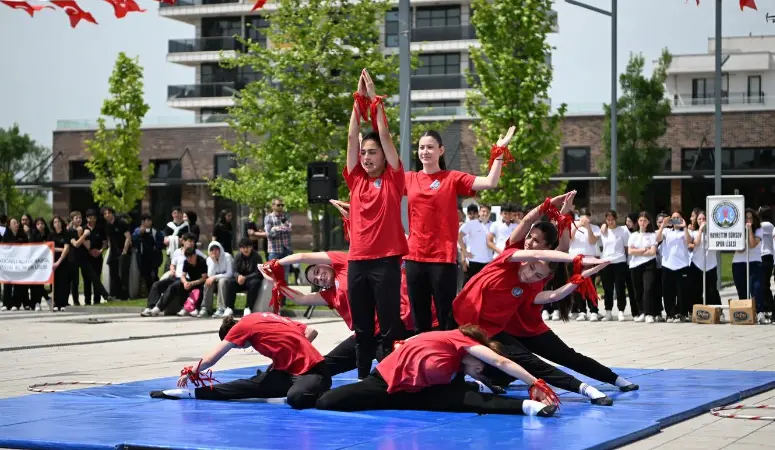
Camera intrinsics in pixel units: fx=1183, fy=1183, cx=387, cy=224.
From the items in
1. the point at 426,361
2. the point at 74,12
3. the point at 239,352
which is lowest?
the point at 239,352

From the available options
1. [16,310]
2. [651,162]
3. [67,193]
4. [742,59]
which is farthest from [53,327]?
[742,59]

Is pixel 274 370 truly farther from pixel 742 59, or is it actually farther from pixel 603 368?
pixel 742 59

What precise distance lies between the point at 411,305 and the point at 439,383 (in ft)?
4.17

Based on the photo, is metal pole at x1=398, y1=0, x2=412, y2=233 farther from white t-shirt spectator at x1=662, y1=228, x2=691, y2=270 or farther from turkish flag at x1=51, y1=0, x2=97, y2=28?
turkish flag at x1=51, y1=0, x2=97, y2=28

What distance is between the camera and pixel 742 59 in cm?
7844

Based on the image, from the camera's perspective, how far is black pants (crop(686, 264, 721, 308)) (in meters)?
19.7

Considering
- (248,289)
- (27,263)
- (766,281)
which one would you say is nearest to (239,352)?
(248,289)

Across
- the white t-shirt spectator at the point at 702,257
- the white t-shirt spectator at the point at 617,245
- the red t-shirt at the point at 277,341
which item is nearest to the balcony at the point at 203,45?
the white t-shirt spectator at the point at 617,245

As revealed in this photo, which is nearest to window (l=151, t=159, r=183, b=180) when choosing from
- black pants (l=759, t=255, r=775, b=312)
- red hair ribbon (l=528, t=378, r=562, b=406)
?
black pants (l=759, t=255, r=775, b=312)

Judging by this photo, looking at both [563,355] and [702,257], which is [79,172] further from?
[563,355]

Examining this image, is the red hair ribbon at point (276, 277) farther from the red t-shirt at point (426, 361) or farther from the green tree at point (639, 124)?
the green tree at point (639, 124)

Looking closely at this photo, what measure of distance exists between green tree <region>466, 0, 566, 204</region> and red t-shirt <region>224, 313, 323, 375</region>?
3098cm

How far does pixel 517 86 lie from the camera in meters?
41.0

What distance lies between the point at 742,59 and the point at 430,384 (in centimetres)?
7431
